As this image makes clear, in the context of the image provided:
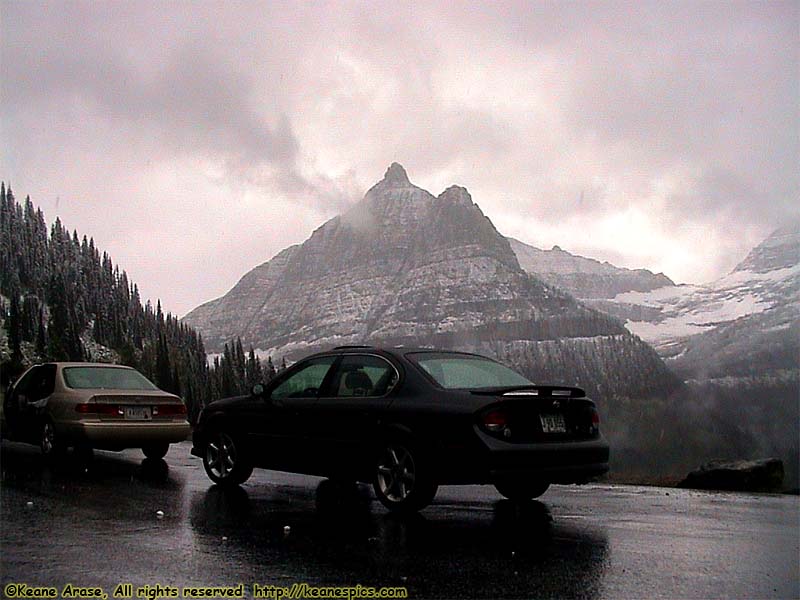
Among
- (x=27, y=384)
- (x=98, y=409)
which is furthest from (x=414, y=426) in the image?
(x=27, y=384)

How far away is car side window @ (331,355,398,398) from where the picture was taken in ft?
26.1

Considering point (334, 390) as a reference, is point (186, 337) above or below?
above

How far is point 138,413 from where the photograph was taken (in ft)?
38.0

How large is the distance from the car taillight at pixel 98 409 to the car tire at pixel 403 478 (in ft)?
17.2

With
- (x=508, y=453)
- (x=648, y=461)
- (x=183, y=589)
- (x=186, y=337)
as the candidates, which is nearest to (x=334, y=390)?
(x=508, y=453)

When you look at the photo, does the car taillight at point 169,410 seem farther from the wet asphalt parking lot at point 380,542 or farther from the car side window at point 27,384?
the car side window at point 27,384

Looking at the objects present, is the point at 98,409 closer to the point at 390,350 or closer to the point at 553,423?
the point at 390,350

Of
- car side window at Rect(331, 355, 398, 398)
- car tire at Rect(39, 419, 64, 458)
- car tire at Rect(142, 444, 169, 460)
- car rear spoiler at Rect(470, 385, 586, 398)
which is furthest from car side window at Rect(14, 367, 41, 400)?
car rear spoiler at Rect(470, 385, 586, 398)

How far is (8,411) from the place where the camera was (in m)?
13.4

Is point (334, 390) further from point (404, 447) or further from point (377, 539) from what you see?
point (377, 539)

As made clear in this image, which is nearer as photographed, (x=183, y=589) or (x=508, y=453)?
(x=183, y=589)

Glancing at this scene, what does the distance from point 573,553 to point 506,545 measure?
1.58 ft

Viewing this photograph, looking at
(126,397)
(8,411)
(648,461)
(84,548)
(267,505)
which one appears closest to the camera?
(84,548)

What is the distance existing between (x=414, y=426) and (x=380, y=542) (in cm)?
149
